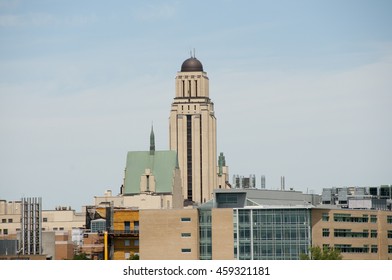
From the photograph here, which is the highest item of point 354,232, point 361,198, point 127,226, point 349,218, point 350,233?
point 361,198

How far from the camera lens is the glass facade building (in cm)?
10238

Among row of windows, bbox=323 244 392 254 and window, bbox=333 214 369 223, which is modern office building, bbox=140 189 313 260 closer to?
row of windows, bbox=323 244 392 254

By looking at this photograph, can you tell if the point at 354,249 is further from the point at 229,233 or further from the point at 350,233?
the point at 229,233

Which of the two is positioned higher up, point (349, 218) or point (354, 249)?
point (349, 218)

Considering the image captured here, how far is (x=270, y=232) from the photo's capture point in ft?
339

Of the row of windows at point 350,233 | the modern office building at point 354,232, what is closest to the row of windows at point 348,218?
the modern office building at point 354,232

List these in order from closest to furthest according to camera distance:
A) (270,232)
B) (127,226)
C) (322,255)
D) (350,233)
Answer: (322,255), (270,232), (350,233), (127,226)

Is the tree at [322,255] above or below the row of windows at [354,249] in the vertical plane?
below

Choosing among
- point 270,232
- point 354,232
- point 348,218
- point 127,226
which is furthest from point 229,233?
point 127,226

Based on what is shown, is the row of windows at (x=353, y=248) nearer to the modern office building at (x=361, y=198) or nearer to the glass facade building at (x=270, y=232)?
the glass facade building at (x=270, y=232)

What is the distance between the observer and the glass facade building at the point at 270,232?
4031 inches
